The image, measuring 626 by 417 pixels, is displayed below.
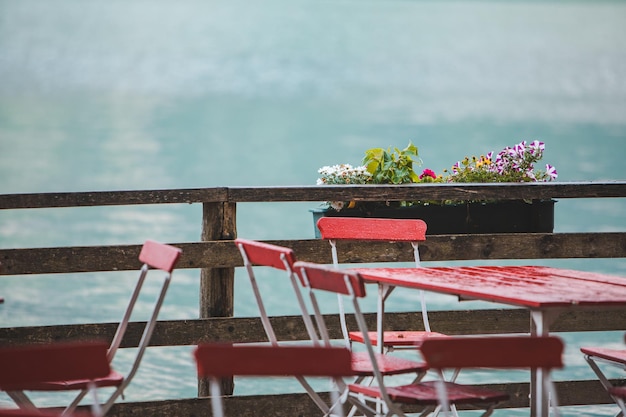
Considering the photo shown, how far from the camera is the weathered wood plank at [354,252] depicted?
4.49 metres

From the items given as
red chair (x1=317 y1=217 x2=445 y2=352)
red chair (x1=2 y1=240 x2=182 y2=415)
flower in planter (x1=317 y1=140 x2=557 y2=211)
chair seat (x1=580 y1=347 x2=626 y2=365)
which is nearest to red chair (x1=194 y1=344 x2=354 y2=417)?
red chair (x1=2 y1=240 x2=182 y2=415)

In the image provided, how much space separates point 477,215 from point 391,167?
0.43m

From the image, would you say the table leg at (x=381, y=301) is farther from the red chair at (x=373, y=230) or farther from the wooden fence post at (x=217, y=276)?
the wooden fence post at (x=217, y=276)

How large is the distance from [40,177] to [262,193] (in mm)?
32443

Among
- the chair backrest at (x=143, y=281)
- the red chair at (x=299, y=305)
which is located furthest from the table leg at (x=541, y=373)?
the chair backrest at (x=143, y=281)

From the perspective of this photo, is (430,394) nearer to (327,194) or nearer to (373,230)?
(373,230)

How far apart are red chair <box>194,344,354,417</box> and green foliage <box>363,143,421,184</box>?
2606 millimetres

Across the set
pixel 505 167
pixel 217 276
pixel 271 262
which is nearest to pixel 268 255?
pixel 271 262

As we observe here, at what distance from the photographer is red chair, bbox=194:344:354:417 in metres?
2.27

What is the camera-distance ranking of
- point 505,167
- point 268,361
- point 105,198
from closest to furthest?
point 268,361 < point 105,198 < point 505,167

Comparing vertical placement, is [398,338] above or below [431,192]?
below

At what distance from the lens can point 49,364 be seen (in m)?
2.38

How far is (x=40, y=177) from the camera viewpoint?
3584 cm

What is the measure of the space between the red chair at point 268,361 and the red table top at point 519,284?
30.5 inches
